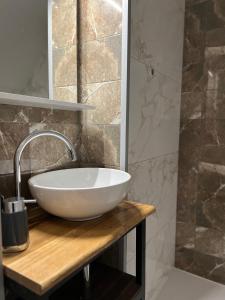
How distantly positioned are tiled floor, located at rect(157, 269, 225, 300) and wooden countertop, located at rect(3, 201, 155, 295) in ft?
3.28

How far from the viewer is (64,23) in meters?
1.20

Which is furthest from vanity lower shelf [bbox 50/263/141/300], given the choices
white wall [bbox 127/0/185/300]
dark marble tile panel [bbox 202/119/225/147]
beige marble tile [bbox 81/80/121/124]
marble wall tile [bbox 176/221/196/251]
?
dark marble tile panel [bbox 202/119/225/147]

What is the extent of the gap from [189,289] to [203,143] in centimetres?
104

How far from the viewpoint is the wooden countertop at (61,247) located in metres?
0.57

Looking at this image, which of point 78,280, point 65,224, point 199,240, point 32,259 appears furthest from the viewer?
point 199,240

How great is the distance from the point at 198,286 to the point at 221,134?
1.10 meters

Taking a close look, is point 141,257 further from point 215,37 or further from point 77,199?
point 215,37

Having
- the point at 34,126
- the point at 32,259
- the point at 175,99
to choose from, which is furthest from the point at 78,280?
the point at 175,99

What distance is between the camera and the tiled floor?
5.20ft

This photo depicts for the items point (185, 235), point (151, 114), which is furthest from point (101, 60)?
point (185, 235)

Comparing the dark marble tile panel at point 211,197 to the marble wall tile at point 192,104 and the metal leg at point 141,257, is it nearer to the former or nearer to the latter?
the marble wall tile at point 192,104

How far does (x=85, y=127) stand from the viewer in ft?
4.17

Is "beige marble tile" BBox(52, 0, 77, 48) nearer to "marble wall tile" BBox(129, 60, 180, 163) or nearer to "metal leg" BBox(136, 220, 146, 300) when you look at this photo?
"marble wall tile" BBox(129, 60, 180, 163)

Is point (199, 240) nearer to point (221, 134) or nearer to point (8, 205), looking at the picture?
point (221, 134)
